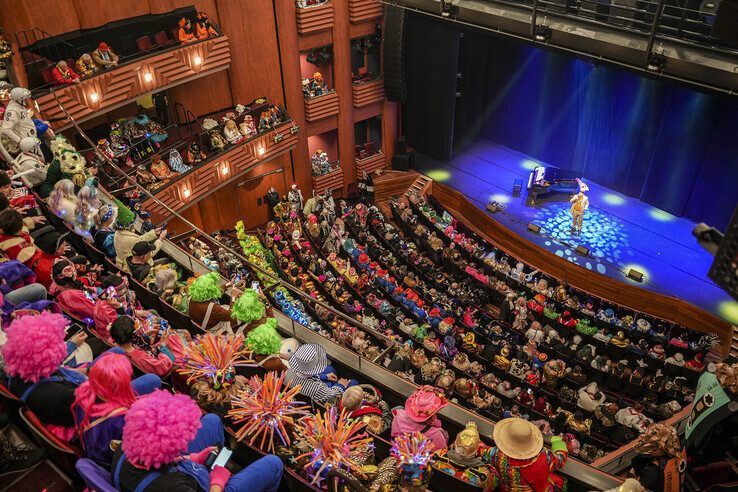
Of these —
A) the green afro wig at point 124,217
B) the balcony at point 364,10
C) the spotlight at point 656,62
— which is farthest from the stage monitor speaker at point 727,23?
the green afro wig at point 124,217

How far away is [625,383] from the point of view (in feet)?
30.9

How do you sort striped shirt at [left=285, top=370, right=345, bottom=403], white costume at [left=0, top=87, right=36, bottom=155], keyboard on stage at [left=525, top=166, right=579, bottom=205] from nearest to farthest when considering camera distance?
striped shirt at [left=285, top=370, right=345, bottom=403] → white costume at [left=0, top=87, right=36, bottom=155] → keyboard on stage at [left=525, top=166, right=579, bottom=205]

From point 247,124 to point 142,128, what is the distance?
7.81 ft

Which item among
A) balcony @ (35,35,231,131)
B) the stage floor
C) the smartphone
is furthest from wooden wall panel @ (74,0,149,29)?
the smartphone

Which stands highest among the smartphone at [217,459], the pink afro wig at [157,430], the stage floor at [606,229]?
the pink afro wig at [157,430]

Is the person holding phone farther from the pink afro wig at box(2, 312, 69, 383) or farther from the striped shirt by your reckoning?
the striped shirt

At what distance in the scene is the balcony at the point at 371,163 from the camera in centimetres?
1630

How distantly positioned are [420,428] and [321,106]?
11676 mm

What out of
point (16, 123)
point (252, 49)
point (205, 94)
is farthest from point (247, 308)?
point (252, 49)

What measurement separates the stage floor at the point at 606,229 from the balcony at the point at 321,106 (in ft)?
10.6

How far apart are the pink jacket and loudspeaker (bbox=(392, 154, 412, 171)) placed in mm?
12435

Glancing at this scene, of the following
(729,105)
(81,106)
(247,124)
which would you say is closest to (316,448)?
(81,106)

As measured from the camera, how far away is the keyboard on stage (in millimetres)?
14633

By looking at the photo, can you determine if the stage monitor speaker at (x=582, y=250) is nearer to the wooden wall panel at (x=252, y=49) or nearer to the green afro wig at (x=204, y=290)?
the wooden wall panel at (x=252, y=49)
